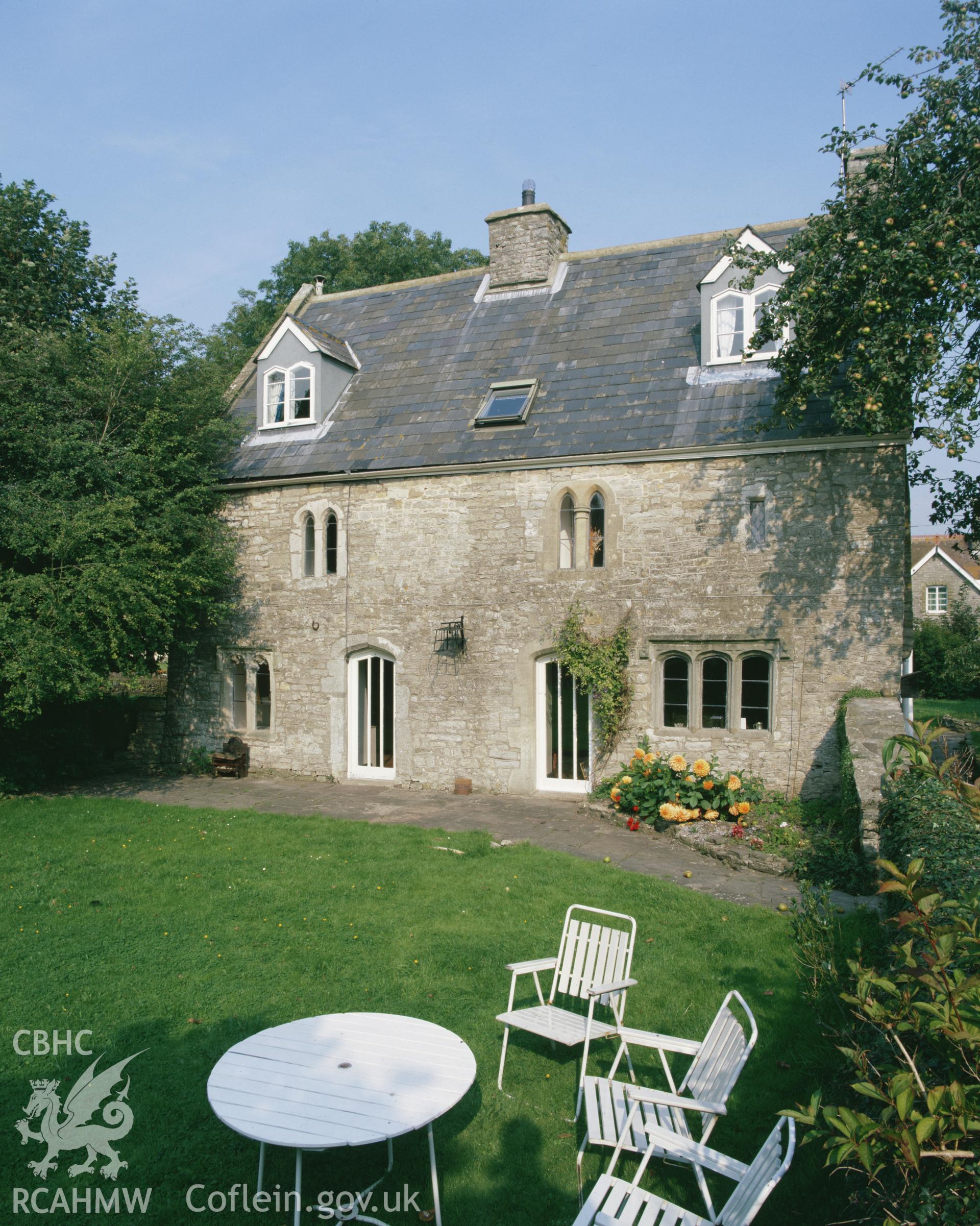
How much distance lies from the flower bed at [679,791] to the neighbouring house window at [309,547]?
7141mm

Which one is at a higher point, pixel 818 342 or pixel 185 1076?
pixel 818 342

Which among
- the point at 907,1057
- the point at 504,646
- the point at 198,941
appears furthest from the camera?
the point at 504,646

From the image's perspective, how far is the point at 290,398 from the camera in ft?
56.0

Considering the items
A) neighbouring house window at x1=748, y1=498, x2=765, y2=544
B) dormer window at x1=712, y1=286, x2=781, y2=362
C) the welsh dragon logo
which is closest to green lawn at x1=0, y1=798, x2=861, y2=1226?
the welsh dragon logo

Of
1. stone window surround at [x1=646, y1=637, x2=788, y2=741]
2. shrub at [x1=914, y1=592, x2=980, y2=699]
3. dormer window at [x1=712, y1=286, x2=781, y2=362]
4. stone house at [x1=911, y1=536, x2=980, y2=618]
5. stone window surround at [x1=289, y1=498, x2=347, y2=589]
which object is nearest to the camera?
stone window surround at [x1=646, y1=637, x2=788, y2=741]

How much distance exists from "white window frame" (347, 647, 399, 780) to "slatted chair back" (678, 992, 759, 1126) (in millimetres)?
10956

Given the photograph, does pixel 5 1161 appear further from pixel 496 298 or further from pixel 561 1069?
pixel 496 298

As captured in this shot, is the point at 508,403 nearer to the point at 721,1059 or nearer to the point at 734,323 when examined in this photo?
the point at 734,323

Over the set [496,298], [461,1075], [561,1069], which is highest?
[496,298]

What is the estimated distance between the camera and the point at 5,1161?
4.52m

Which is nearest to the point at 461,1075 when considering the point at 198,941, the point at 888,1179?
the point at 888,1179

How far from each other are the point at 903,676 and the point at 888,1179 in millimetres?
10245

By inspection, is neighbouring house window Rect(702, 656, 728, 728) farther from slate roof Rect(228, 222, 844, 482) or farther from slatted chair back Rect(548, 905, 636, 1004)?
slatted chair back Rect(548, 905, 636, 1004)

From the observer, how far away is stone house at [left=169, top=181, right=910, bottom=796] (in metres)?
12.7
